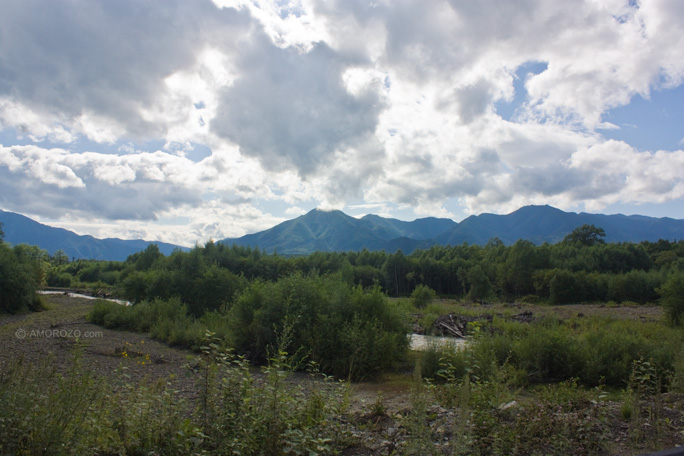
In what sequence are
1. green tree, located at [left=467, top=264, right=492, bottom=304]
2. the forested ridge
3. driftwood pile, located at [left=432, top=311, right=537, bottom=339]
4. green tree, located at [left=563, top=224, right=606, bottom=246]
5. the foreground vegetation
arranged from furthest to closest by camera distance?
green tree, located at [left=563, top=224, right=606, bottom=246], green tree, located at [left=467, top=264, right=492, bottom=304], the forested ridge, driftwood pile, located at [left=432, top=311, right=537, bottom=339], the foreground vegetation

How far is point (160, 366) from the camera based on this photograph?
14391mm

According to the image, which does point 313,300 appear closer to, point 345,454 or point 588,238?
point 345,454

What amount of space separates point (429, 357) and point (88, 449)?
38.3 ft

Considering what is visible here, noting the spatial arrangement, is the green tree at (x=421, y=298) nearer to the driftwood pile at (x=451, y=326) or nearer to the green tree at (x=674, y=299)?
the driftwood pile at (x=451, y=326)

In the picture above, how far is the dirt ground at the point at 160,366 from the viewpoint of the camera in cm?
642

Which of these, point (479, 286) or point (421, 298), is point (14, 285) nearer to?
point (421, 298)

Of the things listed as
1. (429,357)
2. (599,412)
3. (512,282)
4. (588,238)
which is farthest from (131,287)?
(588,238)

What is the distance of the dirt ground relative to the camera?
6.42 meters

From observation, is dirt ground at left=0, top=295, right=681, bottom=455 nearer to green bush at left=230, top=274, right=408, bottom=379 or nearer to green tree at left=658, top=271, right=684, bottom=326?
green bush at left=230, top=274, right=408, bottom=379

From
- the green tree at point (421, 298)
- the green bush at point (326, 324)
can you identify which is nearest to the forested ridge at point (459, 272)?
the green tree at point (421, 298)

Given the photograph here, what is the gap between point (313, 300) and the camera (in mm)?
16812

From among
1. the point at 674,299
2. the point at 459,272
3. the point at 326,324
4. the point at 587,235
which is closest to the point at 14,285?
the point at 326,324

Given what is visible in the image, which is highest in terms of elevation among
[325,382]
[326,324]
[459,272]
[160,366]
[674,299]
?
[459,272]

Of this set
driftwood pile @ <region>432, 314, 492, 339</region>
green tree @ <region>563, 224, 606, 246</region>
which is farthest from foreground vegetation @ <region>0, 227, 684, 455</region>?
green tree @ <region>563, 224, 606, 246</region>
